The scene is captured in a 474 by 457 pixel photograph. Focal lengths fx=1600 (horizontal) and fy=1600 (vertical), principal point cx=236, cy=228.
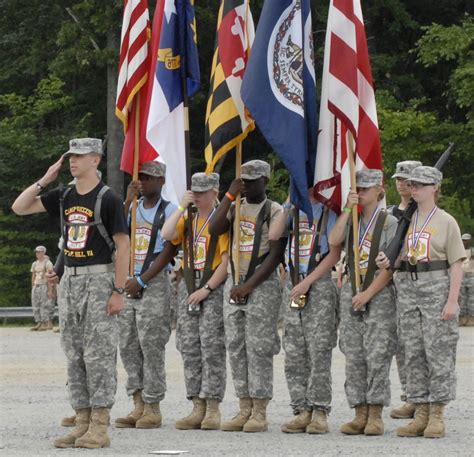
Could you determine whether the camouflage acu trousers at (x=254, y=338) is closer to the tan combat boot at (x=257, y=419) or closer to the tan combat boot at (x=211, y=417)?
the tan combat boot at (x=257, y=419)

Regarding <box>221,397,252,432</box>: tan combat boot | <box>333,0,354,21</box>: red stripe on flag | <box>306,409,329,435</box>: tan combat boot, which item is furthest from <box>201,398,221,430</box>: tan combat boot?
<box>333,0,354,21</box>: red stripe on flag

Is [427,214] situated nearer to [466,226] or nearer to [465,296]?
[465,296]

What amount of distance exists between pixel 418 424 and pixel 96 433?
101 inches

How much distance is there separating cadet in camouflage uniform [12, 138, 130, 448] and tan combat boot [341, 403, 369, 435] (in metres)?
2.00

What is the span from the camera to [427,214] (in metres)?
12.6

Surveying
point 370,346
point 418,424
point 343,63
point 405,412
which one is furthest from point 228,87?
Answer: point 418,424

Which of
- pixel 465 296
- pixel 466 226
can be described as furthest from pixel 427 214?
pixel 466 226

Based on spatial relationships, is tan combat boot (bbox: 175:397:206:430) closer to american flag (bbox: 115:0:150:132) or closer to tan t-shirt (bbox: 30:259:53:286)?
american flag (bbox: 115:0:150:132)

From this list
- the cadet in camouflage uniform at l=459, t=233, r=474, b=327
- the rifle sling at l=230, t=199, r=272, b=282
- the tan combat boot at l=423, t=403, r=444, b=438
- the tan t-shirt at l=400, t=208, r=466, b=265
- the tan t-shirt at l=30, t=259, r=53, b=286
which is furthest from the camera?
the tan t-shirt at l=30, t=259, r=53, b=286

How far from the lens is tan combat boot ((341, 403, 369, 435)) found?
41.7 ft

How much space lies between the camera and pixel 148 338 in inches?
530

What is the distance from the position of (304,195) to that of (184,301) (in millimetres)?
1412

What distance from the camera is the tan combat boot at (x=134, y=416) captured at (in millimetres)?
13484

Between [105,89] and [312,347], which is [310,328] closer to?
[312,347]
